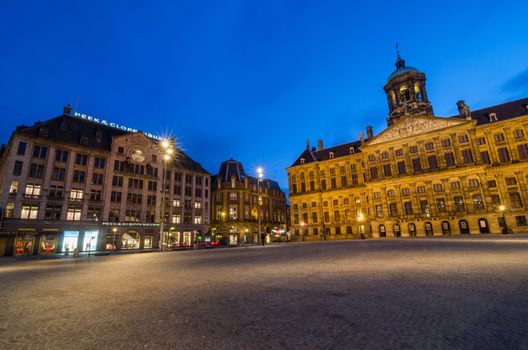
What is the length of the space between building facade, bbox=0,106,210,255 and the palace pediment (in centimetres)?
4410

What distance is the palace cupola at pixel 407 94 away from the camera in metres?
61.4

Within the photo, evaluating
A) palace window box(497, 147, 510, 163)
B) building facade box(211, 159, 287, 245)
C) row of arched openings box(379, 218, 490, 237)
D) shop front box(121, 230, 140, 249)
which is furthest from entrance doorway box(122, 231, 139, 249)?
palace window box(497, 147, 510, 163)

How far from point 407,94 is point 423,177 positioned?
24468mm

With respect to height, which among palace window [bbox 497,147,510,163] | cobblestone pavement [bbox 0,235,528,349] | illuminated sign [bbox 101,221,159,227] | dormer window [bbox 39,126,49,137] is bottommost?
cobblestone pavement [bbox 0,235,528,349]

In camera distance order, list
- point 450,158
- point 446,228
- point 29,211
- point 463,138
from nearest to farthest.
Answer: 1. point 29,211
2. point 446,228
3. point 463,138
4. point 450,158

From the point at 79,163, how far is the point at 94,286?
41568 millimetres

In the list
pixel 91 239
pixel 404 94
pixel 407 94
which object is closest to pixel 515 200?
pixel 407 94

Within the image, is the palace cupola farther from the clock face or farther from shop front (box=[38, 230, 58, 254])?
shop front (box=[38, 230, 58, 254])

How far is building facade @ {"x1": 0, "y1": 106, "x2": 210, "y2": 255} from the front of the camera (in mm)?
35562

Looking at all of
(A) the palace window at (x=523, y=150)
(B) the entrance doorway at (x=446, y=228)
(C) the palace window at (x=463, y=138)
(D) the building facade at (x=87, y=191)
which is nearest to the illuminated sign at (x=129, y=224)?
(D) the building facade at (x=87, y=191)

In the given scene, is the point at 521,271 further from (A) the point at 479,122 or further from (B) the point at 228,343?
(A) the point at 479,122

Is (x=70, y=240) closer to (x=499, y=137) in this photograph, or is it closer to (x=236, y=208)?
(x=236, y=208)

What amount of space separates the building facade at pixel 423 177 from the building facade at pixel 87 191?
34334 millimetres

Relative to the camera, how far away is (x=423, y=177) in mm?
51219
